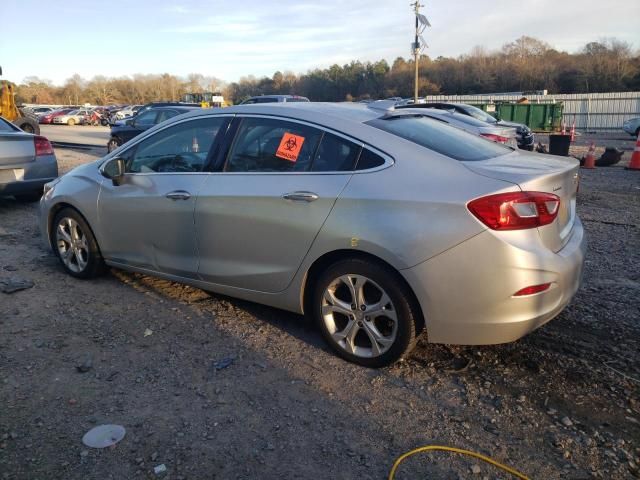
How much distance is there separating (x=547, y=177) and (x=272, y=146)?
178 centimetres

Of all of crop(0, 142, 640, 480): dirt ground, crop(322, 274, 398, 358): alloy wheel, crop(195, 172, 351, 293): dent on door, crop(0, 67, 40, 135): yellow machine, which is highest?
crop(0, 67, 40, 135): yellow machine

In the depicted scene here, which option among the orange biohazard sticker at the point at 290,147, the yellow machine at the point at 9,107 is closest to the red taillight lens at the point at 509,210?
the orange biohazard sticker at the point at 290,147

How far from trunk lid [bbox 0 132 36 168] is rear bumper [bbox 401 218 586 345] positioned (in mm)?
6797

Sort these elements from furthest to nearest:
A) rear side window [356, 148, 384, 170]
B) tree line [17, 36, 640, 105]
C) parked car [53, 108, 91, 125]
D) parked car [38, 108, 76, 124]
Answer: tree line [17, 36, 640, 105] < parked car [38, 108, 76, 124] < parked car [53, 108, 91, 125] < rear side window [356, 148, 384, 170]

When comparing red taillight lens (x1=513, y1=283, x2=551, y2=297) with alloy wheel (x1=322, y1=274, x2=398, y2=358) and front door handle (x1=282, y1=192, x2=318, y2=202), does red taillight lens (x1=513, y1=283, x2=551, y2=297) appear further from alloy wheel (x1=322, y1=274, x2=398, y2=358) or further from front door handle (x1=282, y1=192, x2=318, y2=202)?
front door handle (x1=282, y1=192, x2=318, y2=202)

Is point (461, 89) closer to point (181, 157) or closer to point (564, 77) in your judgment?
point (564, 77)

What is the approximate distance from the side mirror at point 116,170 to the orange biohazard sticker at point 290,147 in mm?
1574

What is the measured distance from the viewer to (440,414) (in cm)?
290

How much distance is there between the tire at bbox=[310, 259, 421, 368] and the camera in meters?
3.11

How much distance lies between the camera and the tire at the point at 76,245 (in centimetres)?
479

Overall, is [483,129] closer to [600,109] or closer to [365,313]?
[365,313]

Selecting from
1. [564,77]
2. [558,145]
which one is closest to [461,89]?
[564,77]

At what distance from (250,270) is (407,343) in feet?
4.06

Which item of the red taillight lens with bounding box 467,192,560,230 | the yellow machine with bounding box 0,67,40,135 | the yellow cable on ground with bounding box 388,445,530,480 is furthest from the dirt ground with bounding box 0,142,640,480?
the yellow machine with bounding box 0,67,40,135
